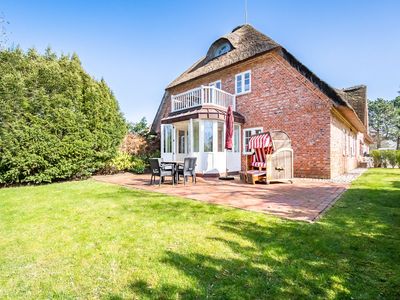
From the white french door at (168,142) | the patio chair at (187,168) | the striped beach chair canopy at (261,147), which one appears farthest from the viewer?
the white french door at (168,142)

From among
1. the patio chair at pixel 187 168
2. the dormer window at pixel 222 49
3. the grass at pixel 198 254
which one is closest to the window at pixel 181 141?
the dormer window at pixel 222 49

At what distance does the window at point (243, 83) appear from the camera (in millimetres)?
13352

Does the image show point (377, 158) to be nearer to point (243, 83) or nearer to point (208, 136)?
point (243, 83)

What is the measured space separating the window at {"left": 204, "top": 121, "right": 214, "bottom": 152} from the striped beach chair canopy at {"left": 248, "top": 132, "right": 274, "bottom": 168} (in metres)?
2.27

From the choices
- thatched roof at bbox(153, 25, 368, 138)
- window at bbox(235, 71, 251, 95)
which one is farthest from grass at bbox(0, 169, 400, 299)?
window at bbox(235, 71, 251, 95)

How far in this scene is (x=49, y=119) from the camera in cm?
1005

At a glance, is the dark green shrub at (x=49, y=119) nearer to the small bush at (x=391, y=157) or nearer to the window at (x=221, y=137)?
the window at (x=221, y=137)

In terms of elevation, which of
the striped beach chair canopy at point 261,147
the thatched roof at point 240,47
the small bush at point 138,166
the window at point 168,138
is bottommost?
the small bush at point 138,166

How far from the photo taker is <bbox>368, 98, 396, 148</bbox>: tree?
58.1m

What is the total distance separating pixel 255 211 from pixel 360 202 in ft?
9.33

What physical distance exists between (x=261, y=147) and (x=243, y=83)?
5.32 m

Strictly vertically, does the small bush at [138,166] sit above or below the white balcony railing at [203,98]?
below

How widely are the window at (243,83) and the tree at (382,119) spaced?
6336 centimetres

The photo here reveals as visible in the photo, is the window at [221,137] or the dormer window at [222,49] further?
the dormer window at [222,49]
